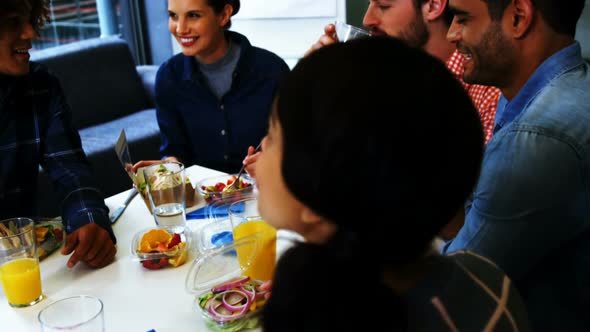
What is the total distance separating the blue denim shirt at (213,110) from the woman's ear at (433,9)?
0.61 meters

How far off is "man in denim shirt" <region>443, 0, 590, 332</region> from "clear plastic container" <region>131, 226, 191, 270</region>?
57cm

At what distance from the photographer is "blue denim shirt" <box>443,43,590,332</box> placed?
1160mm

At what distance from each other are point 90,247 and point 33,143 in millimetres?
683

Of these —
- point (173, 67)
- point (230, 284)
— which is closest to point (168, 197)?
point (230, 284)

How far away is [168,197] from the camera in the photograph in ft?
5.02

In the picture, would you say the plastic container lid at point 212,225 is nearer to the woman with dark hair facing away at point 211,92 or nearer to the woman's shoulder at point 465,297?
the woman's shoulder at point 465,297

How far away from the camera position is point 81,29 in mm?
4492

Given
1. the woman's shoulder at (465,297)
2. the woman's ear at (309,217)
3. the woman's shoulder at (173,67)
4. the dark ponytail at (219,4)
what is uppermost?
the woman's ear at (309,217)

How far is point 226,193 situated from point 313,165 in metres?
1.03

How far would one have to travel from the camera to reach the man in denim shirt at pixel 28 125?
5.82 feet

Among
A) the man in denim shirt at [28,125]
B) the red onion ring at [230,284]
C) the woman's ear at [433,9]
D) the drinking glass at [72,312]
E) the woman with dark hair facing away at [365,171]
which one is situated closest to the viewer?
the woman with dark hair facing away at [365,171]

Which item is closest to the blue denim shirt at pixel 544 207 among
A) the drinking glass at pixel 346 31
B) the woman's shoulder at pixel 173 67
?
the drinking glass at pixel 346 31

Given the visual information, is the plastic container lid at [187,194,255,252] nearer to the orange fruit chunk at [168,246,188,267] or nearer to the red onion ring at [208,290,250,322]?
the orange fruit chunk at [168,246,188,267]

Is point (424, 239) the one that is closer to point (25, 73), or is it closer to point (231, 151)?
point (25, 73)
